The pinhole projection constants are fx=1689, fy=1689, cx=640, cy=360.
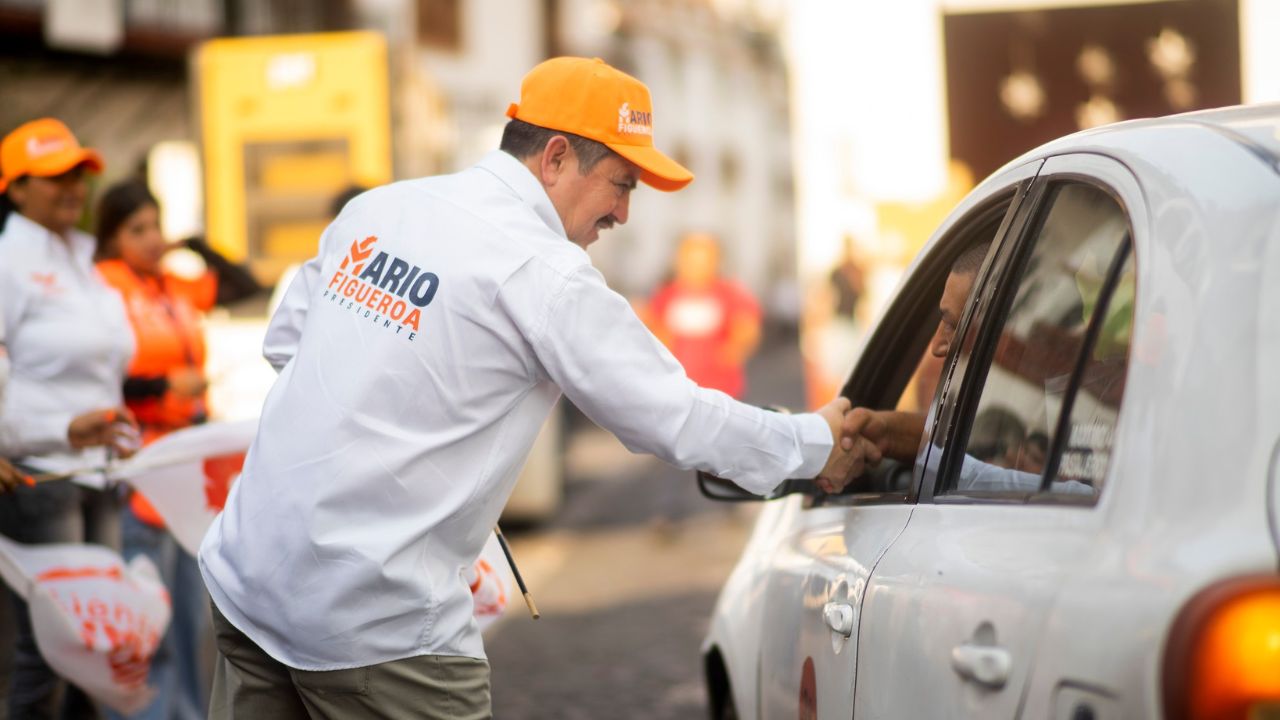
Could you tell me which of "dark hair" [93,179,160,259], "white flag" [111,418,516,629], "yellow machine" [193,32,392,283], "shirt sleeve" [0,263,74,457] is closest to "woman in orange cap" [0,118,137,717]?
"shirt sleeve" [0,263,74,457]

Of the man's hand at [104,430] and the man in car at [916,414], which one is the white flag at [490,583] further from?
the man's hand at [104,430]

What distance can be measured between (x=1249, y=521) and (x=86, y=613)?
145 inches

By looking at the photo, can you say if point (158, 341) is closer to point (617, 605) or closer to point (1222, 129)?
point (617, 605)

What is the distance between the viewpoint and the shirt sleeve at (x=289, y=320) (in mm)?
3238

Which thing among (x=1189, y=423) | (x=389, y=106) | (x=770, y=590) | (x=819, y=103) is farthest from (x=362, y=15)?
(x=1189, y=423)

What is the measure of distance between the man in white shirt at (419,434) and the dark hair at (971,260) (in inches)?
17.6

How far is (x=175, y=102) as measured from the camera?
17.6 metres

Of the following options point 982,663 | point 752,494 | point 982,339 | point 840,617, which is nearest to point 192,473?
point 752,494

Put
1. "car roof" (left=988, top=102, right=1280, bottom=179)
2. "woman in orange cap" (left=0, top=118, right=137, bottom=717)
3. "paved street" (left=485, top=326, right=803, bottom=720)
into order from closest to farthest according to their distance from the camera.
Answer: "car roof" (left=988, top=102, right=1280, bottom=179) < "woman in orange cap" (left=0, top=118, right=137, bottom=717) < "paved street" (left=485, top=326, right=803, bottom=720)

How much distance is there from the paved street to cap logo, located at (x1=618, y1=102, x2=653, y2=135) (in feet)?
11.4

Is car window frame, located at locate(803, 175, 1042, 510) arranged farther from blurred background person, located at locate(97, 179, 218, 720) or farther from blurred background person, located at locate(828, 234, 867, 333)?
blurred background person, located at locate(828, 234, 867, 333)

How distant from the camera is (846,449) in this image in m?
3.07

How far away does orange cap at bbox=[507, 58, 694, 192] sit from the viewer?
2926mm

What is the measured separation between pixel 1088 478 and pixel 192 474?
299cm
